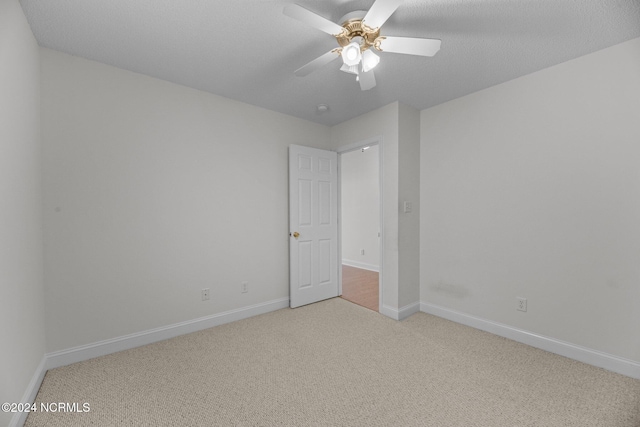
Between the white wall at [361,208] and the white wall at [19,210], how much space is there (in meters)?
4.21

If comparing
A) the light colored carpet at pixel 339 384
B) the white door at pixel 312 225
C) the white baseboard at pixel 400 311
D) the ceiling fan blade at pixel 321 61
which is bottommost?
the light colored carpet at pixel 339 384

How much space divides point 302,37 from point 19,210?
2.12 m

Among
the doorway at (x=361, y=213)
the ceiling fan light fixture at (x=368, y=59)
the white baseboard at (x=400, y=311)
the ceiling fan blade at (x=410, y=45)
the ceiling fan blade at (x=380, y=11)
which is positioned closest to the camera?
the ceiling fan blade at (x=380, y=11)

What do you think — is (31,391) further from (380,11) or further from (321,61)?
(380,11)

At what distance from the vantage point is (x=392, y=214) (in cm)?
314

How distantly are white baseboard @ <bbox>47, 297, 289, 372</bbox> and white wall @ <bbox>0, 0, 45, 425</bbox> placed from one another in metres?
0.17

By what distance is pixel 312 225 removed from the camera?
363 cm

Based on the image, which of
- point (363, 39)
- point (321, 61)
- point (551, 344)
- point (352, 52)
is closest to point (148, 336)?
point (321, 61)

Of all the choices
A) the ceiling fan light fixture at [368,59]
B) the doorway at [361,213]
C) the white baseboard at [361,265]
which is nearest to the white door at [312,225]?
the doorway at [361,213]

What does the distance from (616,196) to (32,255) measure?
423cm

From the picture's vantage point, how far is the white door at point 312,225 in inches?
136

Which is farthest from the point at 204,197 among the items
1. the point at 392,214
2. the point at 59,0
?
the point at 392,214

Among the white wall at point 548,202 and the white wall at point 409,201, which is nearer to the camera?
the white wall at point 548,202

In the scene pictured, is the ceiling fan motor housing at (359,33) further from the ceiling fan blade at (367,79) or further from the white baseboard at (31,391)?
the white baseboard at (31,391)
